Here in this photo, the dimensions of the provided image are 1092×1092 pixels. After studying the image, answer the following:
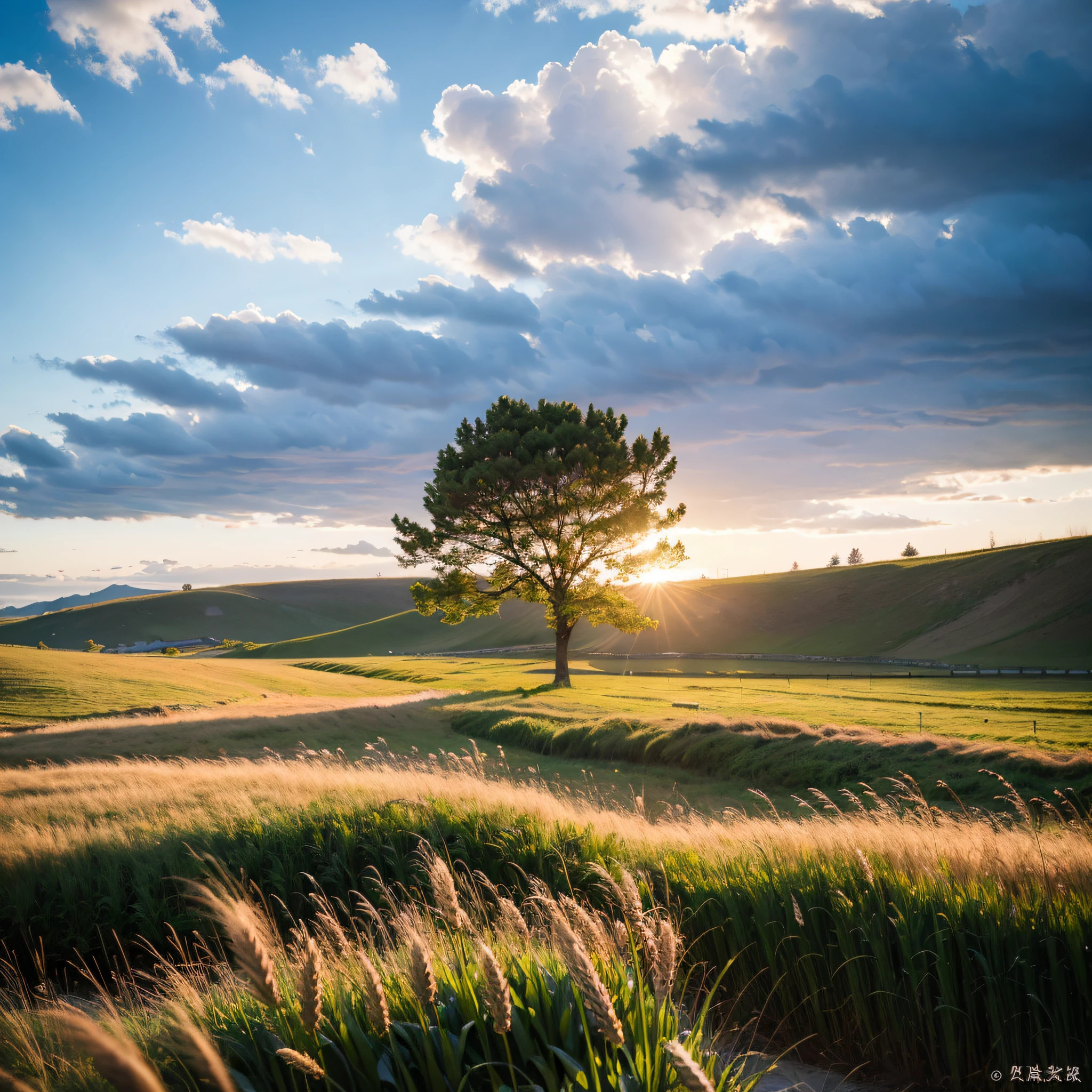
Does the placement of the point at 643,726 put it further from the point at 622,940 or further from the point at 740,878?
the point at 622,940

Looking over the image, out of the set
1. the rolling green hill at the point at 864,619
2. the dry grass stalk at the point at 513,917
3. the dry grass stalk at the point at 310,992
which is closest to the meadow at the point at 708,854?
the dry grass stalk at the point at 513,917

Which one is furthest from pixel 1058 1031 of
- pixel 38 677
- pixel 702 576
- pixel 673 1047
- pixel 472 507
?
pixel 702 576

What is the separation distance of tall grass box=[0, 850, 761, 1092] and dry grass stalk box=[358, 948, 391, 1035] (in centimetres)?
1

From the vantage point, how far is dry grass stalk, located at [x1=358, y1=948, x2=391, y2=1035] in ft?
9.27

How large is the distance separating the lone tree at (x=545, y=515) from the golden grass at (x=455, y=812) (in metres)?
23.0

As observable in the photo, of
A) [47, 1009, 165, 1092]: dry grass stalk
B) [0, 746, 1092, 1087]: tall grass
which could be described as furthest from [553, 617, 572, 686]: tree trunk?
[47, 1009, 165, 1092]: dry grass stalk

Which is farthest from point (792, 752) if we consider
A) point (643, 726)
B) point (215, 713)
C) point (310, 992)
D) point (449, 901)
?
point (215, 713)

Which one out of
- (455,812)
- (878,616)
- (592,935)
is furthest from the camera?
(878,616)

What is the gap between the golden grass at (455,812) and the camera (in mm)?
6406

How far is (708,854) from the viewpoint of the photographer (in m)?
7.73

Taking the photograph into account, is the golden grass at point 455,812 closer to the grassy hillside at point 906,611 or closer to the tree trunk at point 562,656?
the tree trunk at point 562,656

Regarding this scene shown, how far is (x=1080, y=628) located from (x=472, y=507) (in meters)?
62.3

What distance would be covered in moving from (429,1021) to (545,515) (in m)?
34.7

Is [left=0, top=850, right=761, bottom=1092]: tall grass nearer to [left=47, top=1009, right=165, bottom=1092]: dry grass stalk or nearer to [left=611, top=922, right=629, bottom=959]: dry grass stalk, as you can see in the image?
[left=611, top=922, right=629, bottom=959]: dry grass stalk
